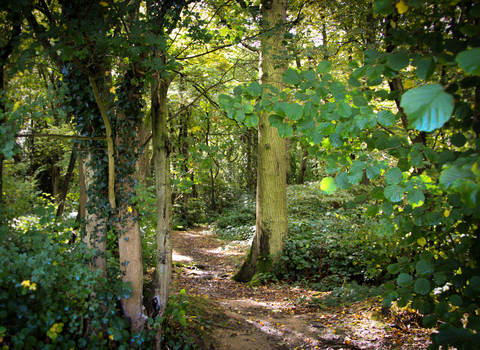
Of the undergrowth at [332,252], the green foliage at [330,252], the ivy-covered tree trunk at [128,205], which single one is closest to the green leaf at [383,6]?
the ivy-covered tree trunk at [128,205]

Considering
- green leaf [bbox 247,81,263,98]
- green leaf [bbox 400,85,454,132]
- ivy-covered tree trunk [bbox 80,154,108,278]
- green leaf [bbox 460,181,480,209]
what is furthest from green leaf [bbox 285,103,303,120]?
ivy-covered tree trunk [bbox 80,154,108,278]

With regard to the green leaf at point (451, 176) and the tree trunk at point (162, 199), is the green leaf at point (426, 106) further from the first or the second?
the tree trunk at point (162, 199)

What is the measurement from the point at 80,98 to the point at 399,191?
312 centimetres

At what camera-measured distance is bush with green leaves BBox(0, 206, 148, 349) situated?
219 centimetres

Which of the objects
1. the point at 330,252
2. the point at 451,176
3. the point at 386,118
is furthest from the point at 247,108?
the point at 330,252

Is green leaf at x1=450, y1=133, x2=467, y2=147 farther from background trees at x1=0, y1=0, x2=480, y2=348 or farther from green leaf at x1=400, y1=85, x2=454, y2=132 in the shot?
green leaf at x1=400, y1=85, x2=454, y2=132

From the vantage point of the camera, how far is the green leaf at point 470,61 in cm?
102

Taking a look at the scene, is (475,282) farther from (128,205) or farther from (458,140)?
(128,205)

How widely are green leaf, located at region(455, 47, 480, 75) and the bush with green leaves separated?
2697 mm

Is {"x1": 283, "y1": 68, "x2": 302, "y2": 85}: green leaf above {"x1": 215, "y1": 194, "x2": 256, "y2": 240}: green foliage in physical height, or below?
above

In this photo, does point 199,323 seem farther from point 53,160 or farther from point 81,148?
point 53,160

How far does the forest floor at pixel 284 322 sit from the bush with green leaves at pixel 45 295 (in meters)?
1.19

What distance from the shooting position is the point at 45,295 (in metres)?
2.42

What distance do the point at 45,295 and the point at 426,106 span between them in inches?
115
